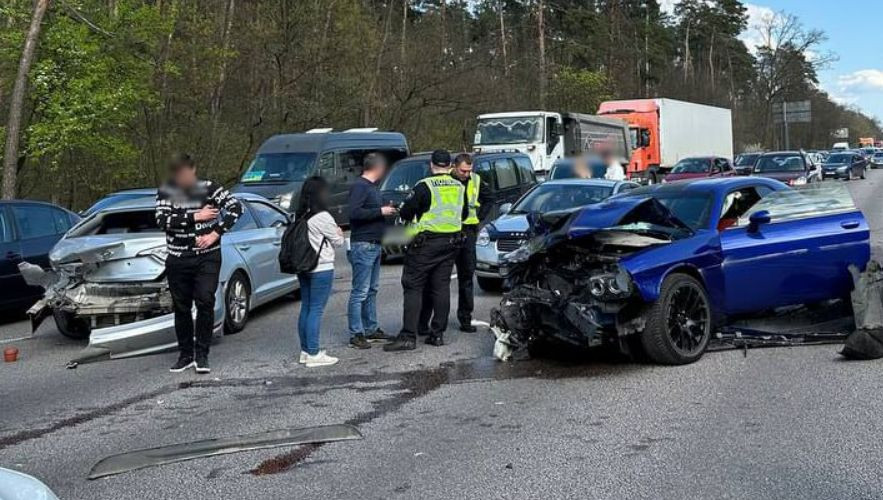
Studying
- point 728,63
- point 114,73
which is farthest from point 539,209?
point 728,63

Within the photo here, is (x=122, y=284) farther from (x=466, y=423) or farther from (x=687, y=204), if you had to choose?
(x=687, y=204)

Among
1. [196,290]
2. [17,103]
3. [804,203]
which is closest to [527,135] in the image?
[17,103]

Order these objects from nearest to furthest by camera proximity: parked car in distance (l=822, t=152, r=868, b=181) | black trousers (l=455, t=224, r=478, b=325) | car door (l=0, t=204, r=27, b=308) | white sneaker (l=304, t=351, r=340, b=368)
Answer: white sneaker (l=304, t=351, r=340, b=368), black trousers (l=455, t=224, r=478, b=325), car door (l=0, t=204, r=27, b=308), parked car in distance (l=822, t=152, r=868, b=181)

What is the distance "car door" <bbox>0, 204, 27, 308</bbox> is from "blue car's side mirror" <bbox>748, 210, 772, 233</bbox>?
857cm

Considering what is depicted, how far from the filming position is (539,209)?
1290cm

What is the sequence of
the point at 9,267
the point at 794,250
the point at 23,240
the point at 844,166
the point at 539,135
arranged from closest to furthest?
the point at 794,250
the point at 9,267
the point at 23,240
the point at 539,135
the point at 844,166

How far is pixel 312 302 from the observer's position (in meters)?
7.91

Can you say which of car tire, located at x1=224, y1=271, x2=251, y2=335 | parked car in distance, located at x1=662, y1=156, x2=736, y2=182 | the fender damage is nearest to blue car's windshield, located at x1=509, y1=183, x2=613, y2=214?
car tire, located at x1=224, y1=271, x2=251, y2=335

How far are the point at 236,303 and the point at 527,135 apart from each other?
18787 millimetres

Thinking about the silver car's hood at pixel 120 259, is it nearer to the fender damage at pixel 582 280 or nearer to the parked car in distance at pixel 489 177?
the fender damage at pixel 582 280

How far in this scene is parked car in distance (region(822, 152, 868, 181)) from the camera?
45.2 m

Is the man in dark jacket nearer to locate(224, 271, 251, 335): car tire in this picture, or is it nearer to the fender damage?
the fender damage

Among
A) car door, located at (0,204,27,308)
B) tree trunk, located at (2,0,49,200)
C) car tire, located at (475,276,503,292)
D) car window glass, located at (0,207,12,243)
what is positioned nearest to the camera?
car door, located at (0,204,27,308)

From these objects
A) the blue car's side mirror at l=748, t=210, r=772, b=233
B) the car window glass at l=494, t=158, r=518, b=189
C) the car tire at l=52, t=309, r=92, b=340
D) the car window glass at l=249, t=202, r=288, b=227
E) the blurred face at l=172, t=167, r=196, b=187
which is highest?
the blurred face at l=172, t=167, r=196, b=187
